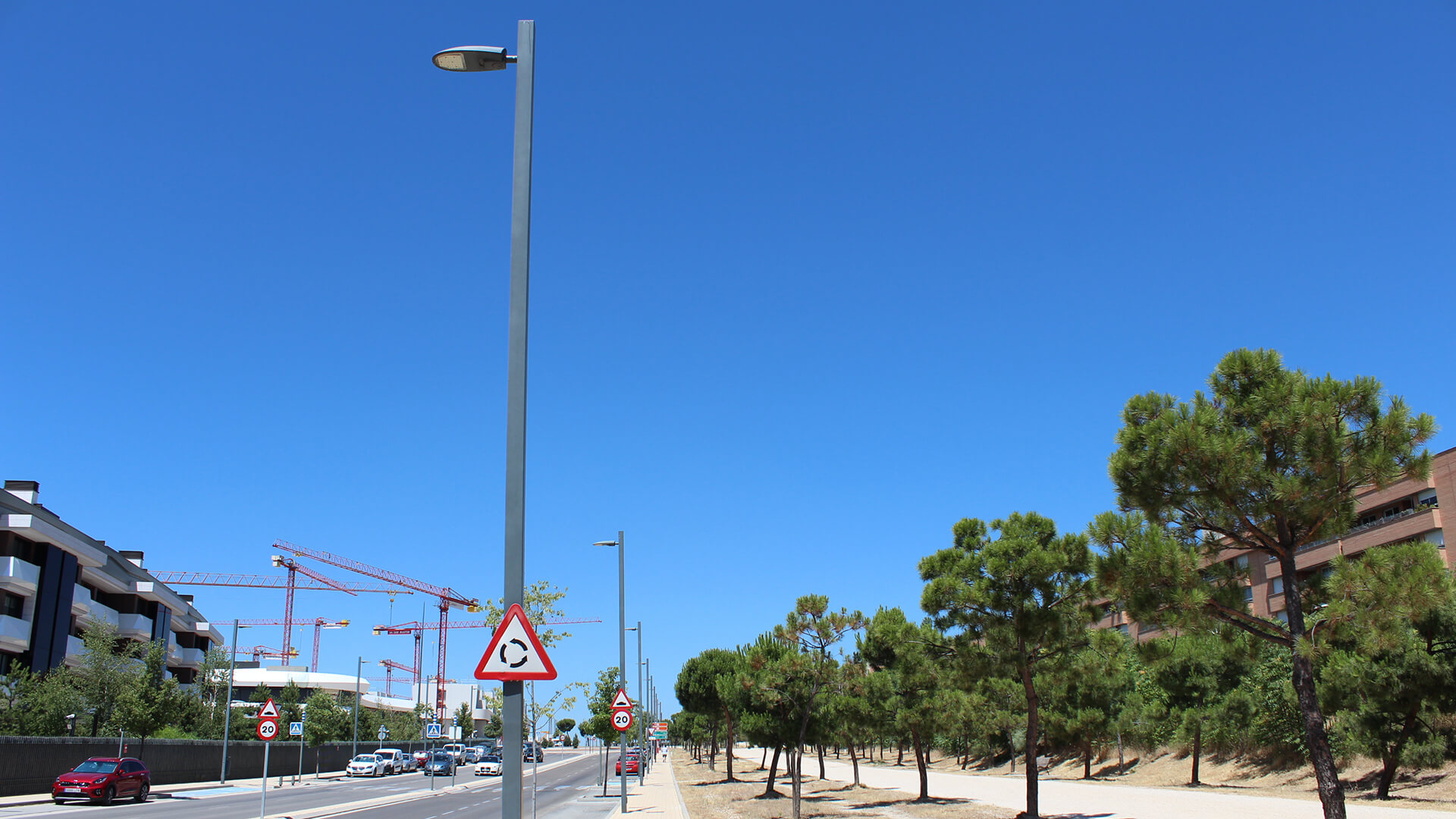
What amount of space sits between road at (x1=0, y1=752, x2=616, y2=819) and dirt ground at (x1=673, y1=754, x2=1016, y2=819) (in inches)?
152

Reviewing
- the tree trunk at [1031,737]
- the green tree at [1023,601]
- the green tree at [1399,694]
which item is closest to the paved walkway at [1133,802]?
the green tree at [1399,694]

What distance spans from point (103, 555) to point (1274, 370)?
58938mm

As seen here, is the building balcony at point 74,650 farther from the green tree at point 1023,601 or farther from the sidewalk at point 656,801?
the green tree at point 1023,601

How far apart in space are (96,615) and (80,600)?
2.31 meters

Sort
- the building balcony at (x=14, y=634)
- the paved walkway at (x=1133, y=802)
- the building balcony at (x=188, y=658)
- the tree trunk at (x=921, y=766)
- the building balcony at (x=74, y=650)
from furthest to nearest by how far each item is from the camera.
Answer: the building balcony at (x=188, y=658) < the building balcony at (x=74, y=650) < the building balcony at (x=14, y=634) < the tree trunk at (x=921, y=766) < the paved walkway at (x=1133, y=802)

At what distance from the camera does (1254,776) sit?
4244 centimetres

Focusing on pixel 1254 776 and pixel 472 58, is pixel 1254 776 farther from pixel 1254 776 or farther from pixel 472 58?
pixel 472 58

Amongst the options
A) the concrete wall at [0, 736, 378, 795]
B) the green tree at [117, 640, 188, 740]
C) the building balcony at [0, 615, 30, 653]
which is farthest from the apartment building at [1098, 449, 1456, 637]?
the building balcony at [0, 615, 30, 653]

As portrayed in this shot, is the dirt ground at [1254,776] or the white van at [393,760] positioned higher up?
the dirt ground at [1254,776]

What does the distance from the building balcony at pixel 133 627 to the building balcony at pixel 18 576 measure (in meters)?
13.3

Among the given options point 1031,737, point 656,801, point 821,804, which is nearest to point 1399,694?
point 1031,737

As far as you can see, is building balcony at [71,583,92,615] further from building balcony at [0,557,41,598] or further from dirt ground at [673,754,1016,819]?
dirt ground at [673,754,1016,819]

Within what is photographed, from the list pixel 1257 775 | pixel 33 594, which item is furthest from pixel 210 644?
pixel 1257 775

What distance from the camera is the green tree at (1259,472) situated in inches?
550
